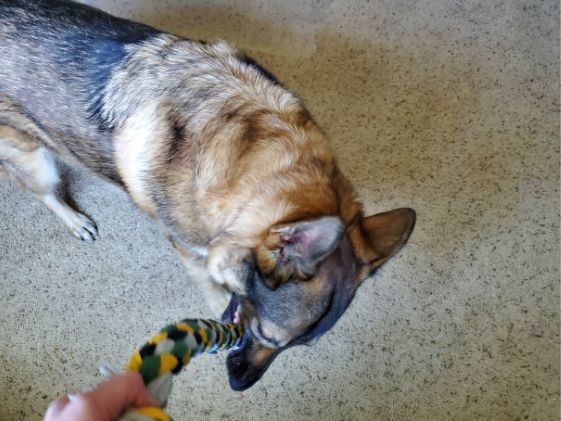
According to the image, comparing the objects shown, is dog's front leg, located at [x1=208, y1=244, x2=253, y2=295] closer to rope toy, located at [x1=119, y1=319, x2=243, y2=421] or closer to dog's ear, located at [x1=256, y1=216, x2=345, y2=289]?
dog's ear, located at [x1=256, y1=216, x2=345, y2=289]

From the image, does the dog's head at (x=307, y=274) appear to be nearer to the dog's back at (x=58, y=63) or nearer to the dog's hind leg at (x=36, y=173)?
the dog's back at (x=58, y=63)

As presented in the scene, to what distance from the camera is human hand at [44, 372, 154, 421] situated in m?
0.78

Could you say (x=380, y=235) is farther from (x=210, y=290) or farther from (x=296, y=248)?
(x=210, y=290)

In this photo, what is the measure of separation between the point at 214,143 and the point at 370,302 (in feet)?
3.71

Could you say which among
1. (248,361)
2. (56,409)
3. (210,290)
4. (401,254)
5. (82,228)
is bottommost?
(82,228)

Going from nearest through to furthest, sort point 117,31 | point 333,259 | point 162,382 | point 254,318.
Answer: point 162,382 < point 333,259 < point 254,318 < point 117,31

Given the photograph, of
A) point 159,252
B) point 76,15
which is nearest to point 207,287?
point 159,252

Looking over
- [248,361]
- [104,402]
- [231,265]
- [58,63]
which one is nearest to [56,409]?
[104,402]

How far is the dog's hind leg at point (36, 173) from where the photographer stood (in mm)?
1910

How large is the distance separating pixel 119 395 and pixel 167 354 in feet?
0.90

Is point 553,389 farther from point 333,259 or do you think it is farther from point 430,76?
point 430,76

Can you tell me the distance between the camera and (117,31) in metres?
1.76

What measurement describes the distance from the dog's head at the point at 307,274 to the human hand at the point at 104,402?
0.49 metres

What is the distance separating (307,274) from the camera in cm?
128
